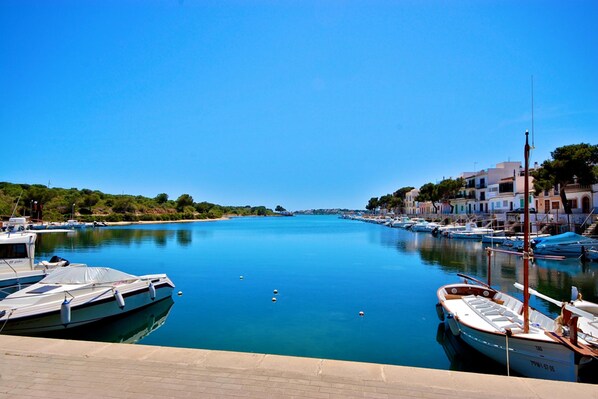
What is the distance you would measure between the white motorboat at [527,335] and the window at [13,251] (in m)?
18.9

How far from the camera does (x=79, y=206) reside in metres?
108

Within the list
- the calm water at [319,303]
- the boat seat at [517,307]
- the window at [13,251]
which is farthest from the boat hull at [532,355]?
the window at [13,251]

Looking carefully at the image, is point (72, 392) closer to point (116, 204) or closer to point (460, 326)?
point (460, 326)

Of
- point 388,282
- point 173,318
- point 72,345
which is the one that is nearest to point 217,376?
point 72,345

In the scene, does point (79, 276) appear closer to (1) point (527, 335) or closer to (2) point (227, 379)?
A: (2) point (227, 379)

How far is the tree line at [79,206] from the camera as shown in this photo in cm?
8825

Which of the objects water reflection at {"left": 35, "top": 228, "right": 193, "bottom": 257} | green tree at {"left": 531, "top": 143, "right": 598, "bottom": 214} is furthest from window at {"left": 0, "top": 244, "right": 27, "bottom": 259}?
green tree at {"left": 531, "top": 143, "right": 598, "bottom": 214}

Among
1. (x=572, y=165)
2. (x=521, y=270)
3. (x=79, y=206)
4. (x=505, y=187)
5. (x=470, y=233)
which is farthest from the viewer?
(x=79, y=206)

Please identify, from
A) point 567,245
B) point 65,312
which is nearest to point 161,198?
point 567,245

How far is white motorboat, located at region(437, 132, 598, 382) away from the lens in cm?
853

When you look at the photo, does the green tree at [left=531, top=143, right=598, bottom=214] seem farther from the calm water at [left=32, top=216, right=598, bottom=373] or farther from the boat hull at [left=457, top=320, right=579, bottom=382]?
the boat hull at [left=457, top=320, right=579, bottom=382]

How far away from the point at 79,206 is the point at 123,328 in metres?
110

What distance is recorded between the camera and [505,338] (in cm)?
956

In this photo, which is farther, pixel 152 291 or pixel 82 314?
pixel 152 291
